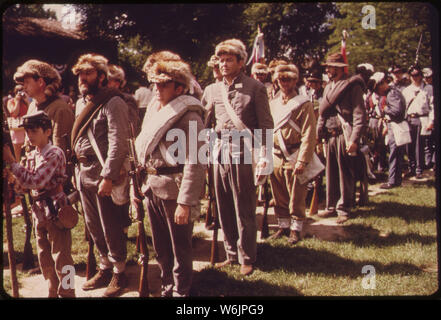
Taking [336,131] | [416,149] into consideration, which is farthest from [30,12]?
[416,149]

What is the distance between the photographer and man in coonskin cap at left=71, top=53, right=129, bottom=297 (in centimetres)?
359

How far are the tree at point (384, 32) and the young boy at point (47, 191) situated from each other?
2925 mm

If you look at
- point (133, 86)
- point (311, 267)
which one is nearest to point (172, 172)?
point (311, 267)

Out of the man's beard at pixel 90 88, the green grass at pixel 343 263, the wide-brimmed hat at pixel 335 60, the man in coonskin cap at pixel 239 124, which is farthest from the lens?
the wide-brimmed hat at pixel 335 60

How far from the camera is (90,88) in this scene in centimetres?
364

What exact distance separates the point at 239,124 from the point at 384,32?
6.45ft

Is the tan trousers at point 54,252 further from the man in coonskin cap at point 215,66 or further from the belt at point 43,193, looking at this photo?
the man in coonskin cap at point 215,66

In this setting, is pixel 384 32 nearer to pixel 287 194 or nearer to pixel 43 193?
pixel 287 194

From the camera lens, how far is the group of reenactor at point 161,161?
10.5ft

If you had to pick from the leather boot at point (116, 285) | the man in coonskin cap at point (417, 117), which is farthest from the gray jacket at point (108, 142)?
the man in coonskin cap at point (417, 117)

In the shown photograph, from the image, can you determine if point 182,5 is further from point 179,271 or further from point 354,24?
point 179,271

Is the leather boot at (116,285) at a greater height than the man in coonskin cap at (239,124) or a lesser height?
lesser

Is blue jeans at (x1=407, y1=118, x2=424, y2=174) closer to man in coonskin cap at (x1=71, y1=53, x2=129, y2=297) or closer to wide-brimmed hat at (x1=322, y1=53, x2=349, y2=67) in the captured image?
wide-brimmed hat at (x1=322, y1=53, x2=349, y2=67)

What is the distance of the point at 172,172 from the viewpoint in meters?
3.24
